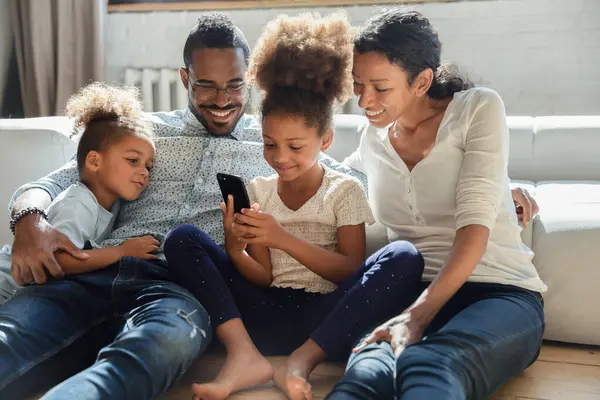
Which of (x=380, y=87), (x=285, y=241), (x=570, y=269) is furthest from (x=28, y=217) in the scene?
(x=570, y=269)

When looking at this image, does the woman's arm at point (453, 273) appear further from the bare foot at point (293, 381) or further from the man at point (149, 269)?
the man at point (149, 269)

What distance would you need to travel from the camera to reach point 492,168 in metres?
1.34

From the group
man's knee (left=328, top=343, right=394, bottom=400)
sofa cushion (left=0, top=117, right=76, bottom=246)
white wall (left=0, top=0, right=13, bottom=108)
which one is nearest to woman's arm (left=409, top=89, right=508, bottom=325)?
man's knee (left=328, top=343, right=394, bottom=400)

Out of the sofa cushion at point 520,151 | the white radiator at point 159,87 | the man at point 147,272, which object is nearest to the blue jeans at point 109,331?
the man at point 147,272

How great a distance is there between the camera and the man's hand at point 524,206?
150 centimetres

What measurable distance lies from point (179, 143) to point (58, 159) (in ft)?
1.31

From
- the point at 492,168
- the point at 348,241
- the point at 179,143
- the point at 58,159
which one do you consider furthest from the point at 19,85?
the point at 492,168

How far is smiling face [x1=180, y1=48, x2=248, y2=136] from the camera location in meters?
1.61

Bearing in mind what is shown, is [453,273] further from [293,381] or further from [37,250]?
[37,250]

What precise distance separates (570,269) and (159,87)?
74.1 inches

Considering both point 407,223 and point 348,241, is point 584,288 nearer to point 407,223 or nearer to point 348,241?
point 407,223

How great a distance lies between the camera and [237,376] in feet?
4.10

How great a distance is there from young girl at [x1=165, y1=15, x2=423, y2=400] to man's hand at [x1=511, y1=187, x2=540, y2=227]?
Answer: 33 centimetres

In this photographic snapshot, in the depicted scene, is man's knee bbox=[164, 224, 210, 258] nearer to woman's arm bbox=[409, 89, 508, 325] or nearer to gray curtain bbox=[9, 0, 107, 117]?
woman's arm bbox=[409, 89, 508, 325]
